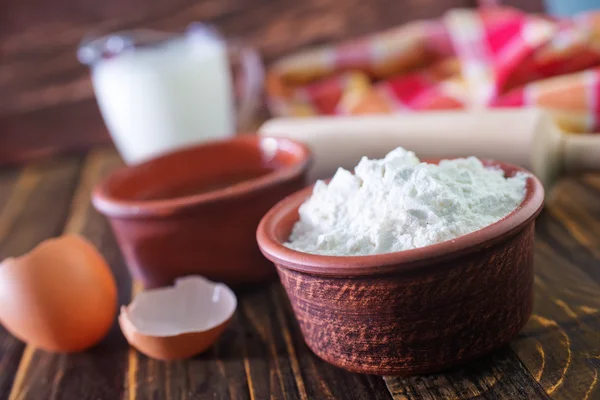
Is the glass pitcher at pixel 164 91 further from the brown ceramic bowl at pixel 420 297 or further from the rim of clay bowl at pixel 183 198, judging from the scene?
the brown ceramic bowl at pixel 420 297

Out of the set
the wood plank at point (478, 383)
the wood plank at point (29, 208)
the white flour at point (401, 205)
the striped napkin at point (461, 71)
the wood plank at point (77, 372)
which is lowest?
the wood plank at point (29, 208)

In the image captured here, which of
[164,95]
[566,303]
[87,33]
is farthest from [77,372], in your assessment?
[87,33]

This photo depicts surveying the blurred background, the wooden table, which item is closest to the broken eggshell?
the wooden table

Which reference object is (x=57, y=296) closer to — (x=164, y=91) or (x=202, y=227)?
(x=202, y=227)

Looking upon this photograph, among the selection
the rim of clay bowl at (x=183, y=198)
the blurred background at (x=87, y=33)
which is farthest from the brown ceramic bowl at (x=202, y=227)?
the blurred background at (x=87, y=33)

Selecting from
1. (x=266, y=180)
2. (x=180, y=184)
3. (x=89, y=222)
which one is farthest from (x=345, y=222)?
(x=89, y=222)

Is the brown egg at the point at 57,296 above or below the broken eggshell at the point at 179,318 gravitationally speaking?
above
